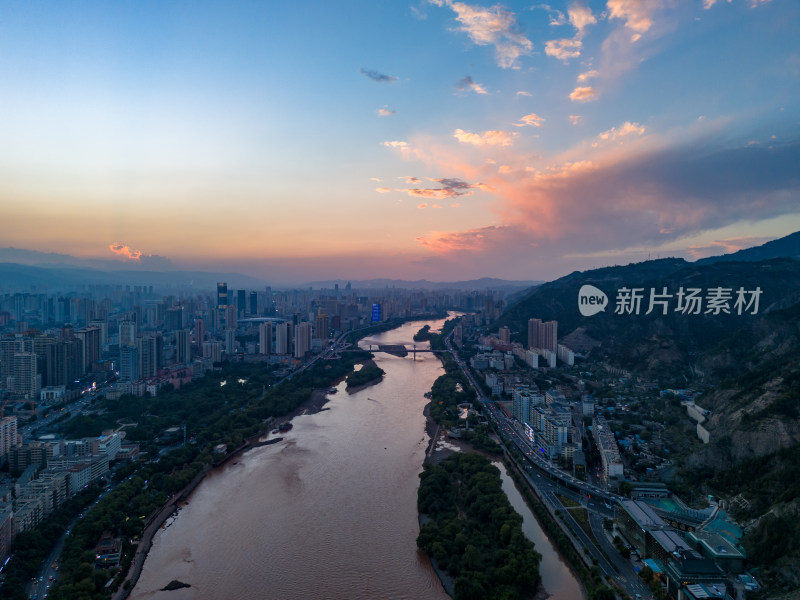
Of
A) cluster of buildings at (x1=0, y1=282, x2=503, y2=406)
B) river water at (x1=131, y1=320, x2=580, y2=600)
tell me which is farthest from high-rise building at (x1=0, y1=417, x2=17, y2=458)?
cluster of buildings at (x1=0, y1=282, x2=503, y2=406)

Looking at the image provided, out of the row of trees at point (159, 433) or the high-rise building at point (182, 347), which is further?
the high-rise building at point (182, 347)

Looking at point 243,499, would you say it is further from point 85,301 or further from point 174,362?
point 85,301

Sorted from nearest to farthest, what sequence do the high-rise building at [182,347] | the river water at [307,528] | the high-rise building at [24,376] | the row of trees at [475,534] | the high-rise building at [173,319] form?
1. the row of trees at [475,534]
2. the river water at [307,528]
3. the high-rise building at [24,376]
4. the high-rise building at [182,347]
5. the high-rise building at [173,319]

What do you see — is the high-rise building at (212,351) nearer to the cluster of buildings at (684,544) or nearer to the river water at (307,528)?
the river water at (307,528)

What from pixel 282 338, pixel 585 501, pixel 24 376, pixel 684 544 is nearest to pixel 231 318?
pixel 282 338

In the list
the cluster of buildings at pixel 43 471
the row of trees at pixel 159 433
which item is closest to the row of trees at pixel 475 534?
the row of trees at pixel 159 433

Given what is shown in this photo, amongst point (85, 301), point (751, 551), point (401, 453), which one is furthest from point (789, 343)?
point (85, 301)
